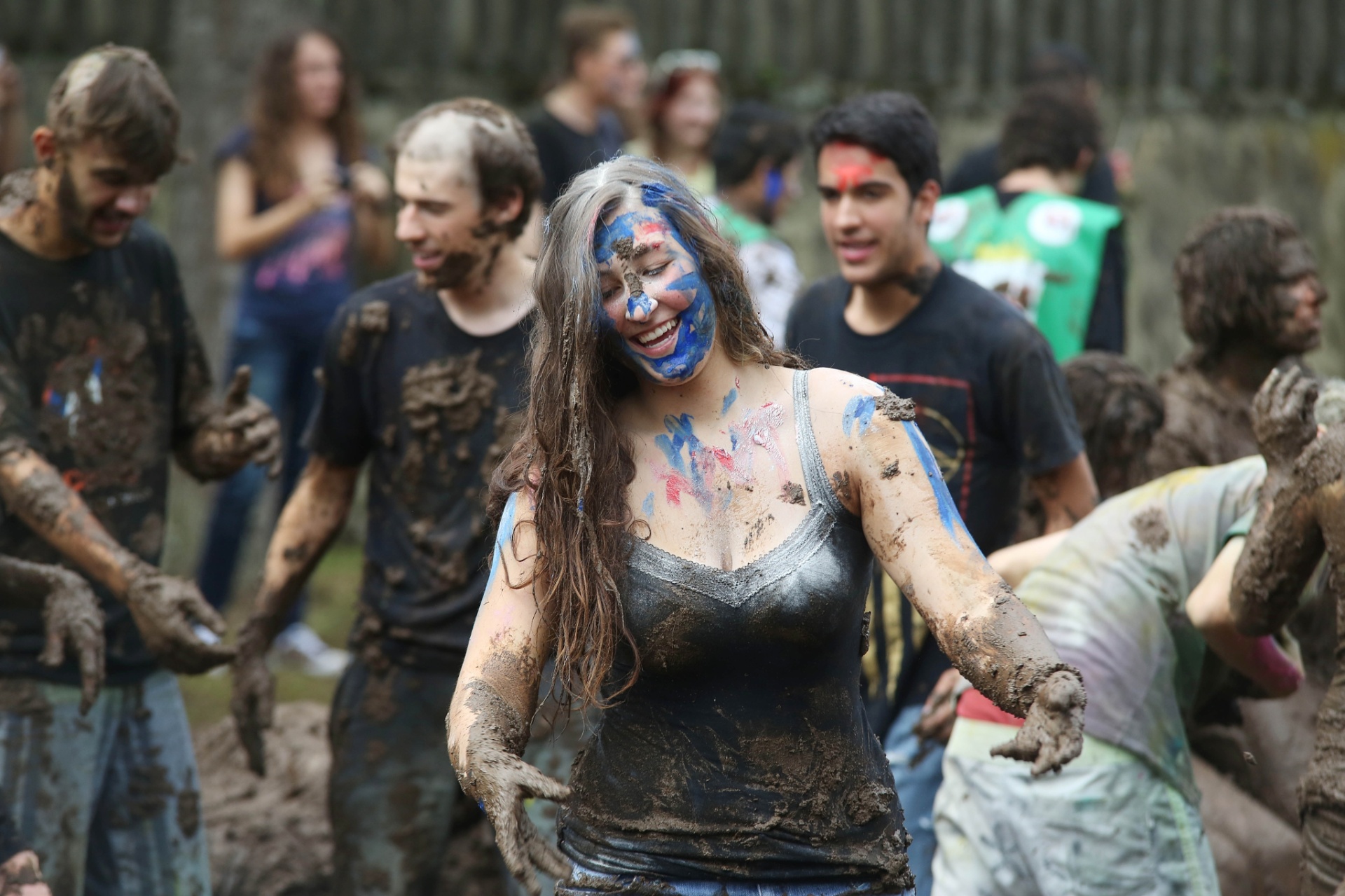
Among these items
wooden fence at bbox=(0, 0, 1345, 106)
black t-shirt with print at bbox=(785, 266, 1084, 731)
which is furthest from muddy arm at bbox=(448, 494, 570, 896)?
wooden fence at bbox=(0, 0, 1345, 106)

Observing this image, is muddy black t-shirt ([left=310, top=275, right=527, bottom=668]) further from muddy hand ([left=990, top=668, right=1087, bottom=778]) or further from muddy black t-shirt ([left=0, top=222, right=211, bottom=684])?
muddy hand ([left=990, top=668, right=1087, bottom=778])

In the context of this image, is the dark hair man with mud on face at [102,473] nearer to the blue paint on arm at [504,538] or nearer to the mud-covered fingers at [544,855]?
the blue paint on arm at [504,538]

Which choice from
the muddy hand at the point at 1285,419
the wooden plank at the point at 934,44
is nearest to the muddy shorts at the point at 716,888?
the muddy hand at the point at 1285,419

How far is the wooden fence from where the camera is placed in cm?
814

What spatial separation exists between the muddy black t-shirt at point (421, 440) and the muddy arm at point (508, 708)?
1.32m

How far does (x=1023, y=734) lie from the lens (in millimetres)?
2320

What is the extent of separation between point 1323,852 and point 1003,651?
1.01 meters

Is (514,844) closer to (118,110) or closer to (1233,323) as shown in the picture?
(118,110)

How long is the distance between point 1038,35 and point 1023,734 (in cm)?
709

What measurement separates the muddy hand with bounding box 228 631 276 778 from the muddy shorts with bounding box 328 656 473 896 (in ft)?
0.85

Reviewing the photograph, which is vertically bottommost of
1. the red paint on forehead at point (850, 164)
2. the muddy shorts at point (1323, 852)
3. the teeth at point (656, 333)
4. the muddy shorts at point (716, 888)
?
the muddy shorts at point (1323, 852)

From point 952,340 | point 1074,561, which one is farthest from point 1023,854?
point 952,340

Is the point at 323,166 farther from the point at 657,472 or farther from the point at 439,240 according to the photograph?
the point at 657,472

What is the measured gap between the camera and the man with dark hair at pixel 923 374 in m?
4.09
